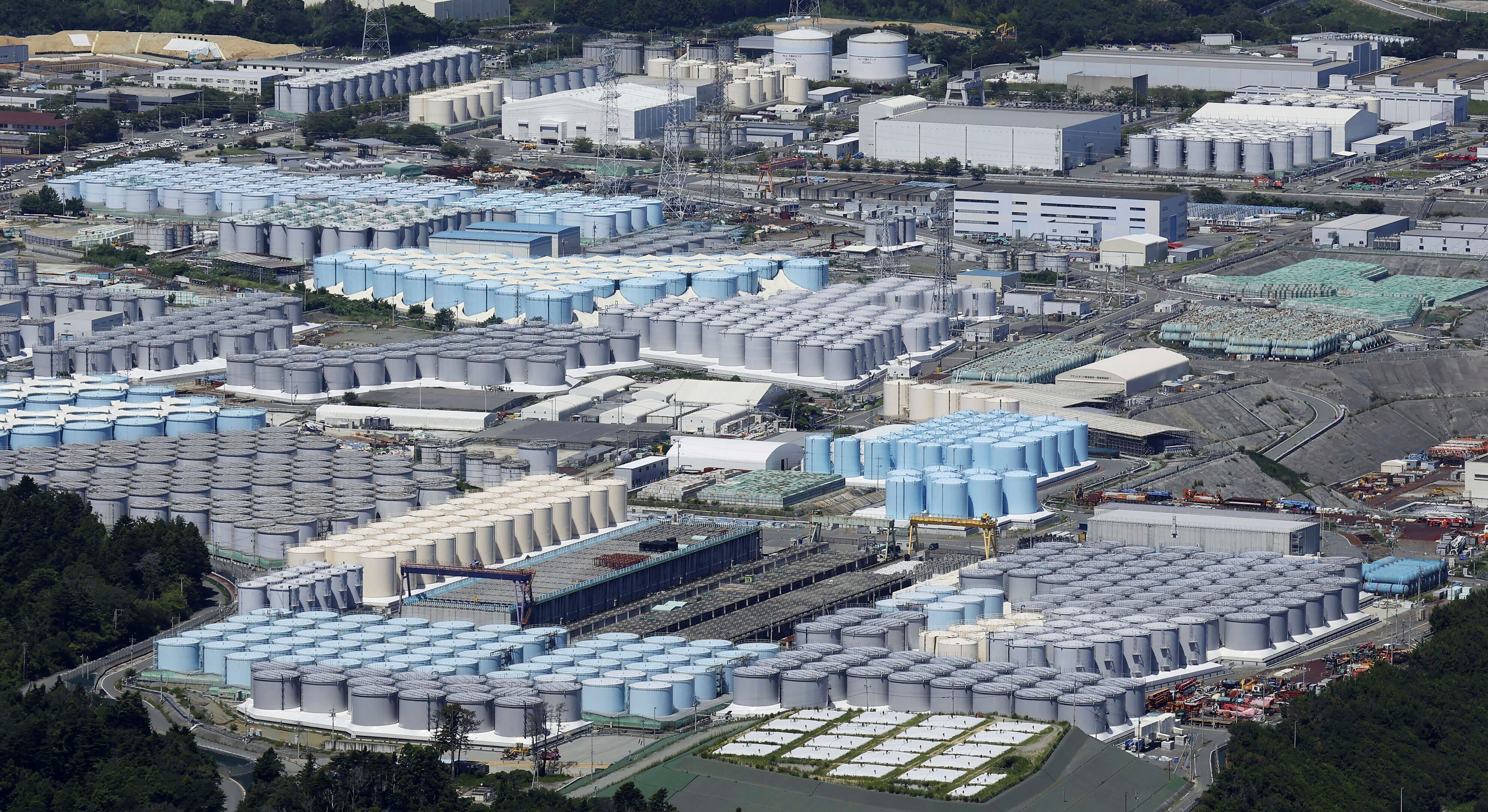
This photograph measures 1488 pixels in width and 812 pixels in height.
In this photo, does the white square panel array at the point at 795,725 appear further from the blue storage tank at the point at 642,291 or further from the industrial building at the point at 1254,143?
the industrial building at the point at 1254,143

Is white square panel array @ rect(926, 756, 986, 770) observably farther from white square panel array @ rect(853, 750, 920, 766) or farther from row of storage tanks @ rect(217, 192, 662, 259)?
row of storage tanks @ rect(217, 192, 662, 259)

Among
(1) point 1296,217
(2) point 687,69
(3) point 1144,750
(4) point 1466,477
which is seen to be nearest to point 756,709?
(3) point 1144,750

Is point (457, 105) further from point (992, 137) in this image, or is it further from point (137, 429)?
point (137, 429)

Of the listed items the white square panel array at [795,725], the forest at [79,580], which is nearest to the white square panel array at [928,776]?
the white square panel array at [795,725]

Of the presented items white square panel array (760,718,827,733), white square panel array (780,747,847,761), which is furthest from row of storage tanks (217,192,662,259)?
white square panel array (780,747,847,761)

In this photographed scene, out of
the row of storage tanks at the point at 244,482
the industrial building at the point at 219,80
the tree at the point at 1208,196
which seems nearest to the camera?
the row of storage tanks at the point at 244,482

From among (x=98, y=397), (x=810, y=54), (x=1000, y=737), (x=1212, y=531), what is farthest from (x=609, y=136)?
(x=1000, y=737)
